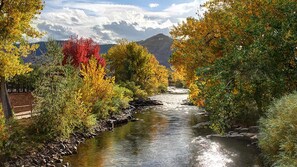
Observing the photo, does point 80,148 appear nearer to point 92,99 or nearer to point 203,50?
point 92,99

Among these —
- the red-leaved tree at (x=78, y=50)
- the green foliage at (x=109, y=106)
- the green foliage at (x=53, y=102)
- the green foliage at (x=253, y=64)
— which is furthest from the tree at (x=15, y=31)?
Result: the red-leaved tree at (x=78, y=50)

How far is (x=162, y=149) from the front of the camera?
29516mm

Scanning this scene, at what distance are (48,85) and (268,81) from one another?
1865 centimetres

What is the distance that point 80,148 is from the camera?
29.3m

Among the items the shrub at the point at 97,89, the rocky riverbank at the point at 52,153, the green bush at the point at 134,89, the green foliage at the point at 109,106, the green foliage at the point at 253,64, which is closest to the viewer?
the green foliage at the point at 253,64

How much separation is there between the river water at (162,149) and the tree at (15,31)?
8.17 meters

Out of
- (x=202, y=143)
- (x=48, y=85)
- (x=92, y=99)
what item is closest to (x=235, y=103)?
(x=202, y=143)

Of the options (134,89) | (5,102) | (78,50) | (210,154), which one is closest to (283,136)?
(210,154)

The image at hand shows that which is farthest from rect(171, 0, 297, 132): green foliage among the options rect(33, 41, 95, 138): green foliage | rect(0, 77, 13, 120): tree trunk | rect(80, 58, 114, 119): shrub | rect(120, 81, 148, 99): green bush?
rect(120, 81, 148, 99): green bush

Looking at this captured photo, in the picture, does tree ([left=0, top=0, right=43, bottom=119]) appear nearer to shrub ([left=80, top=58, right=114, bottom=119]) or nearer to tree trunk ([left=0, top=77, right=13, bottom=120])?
tree trunk ([left=0, top=77, right=13, bottom=120])

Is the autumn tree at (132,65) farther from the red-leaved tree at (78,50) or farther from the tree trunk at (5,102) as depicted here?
the tree trunk at (5,102)

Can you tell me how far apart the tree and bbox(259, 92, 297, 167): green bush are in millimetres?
18197

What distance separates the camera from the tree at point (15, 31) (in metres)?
24.2

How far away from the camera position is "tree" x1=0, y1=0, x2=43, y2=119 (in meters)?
24.2
